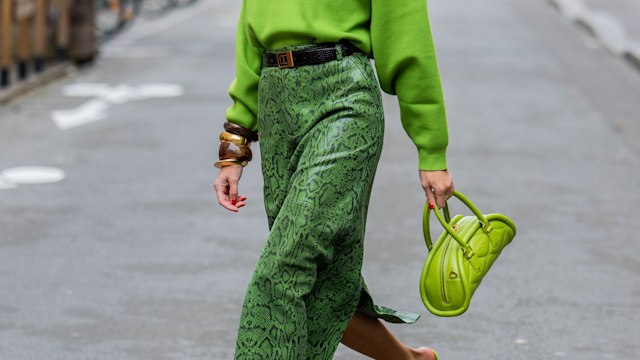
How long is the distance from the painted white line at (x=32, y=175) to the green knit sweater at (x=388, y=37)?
5606 millimetres

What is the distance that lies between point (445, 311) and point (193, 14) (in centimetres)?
2255

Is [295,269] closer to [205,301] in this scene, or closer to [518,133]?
[205,301]

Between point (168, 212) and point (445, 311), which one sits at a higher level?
point (445, 311)

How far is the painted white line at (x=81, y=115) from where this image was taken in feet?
39.4

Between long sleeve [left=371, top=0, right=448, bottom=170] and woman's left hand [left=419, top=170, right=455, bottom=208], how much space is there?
23 mm

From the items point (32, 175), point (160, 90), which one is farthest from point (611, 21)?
point (32, 175)

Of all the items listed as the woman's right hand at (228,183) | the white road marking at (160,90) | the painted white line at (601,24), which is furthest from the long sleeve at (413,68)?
the painted white line at (601,24)

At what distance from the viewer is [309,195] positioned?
3.64m

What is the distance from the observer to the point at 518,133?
11453mm

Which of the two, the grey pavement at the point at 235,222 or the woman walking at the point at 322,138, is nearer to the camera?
the woman walking at the point at 322,138

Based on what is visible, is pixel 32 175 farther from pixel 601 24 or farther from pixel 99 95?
pixel 601 24

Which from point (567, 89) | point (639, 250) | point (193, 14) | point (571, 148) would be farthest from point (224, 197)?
point (193, 14)

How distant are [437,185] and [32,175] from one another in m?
5.95

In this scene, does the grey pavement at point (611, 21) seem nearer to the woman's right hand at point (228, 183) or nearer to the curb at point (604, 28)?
the curb at point (604, 28)
